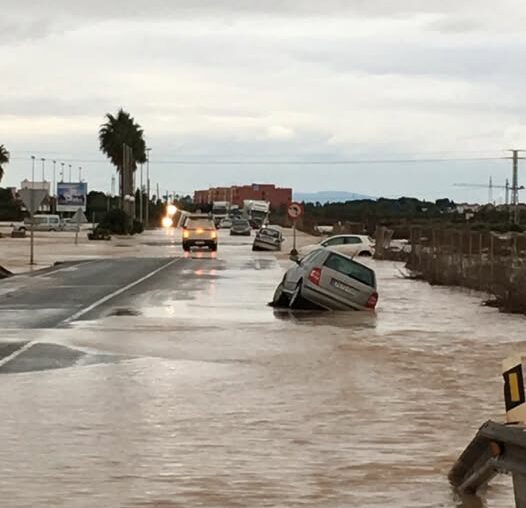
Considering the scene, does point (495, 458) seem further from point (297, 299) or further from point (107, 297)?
point (107, 297)

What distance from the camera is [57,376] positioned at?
1516cm

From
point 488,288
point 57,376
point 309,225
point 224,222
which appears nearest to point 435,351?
point 57,376

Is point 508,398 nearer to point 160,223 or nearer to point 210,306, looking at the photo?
point 210,306

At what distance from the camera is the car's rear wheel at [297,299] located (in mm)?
26000

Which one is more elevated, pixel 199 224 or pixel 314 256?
pixel 199 224

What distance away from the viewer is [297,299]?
85.8 ft

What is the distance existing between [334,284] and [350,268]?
48cm

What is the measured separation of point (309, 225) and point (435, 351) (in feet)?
334

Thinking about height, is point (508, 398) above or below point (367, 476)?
above

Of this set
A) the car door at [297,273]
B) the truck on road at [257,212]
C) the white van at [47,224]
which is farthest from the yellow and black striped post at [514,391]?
the truck on road at [257,212]

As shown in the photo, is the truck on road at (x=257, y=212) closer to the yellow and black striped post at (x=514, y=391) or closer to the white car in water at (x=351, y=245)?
the white car in water at (x=351, y=245)

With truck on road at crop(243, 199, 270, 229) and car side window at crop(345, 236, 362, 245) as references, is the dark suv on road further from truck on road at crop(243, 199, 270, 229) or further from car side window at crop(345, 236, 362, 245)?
truck on road at crop(243, 199, 270, 229)

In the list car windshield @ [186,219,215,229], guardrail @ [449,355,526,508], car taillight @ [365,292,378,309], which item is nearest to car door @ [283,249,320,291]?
car taillight @ [365,292,378,309]

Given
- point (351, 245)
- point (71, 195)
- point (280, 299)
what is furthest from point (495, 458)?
point (71, 195)
